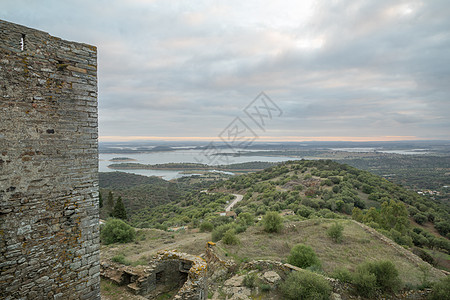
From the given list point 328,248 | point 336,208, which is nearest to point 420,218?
point 336,208

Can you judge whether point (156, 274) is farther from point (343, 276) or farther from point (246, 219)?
point (246, 219)

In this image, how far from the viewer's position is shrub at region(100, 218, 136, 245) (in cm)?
1419

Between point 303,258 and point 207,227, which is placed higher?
point 303,258

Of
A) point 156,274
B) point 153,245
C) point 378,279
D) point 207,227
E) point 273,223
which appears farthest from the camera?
point 207,227

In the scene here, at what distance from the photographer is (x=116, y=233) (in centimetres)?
1417

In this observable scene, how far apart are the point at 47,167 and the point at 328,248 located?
1150 centimetres

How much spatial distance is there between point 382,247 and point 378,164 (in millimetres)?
93792

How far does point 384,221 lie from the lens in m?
17.0

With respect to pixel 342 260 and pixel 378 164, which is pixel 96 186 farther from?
pixel 378 164

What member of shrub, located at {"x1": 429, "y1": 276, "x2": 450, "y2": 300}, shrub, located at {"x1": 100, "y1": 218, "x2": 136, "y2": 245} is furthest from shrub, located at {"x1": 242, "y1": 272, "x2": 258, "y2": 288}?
shrub, located at {"x1": 100, "y1": 218, "x2": 136, "y2": 245}

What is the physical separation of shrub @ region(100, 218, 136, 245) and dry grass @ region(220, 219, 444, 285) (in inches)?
277

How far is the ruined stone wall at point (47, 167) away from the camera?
10.2ft

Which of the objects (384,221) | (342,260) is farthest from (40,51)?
(384,221)

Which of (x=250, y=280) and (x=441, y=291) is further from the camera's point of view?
(x=250, y=280)
